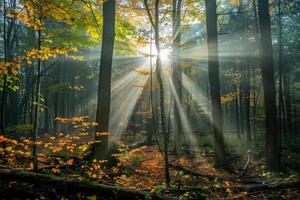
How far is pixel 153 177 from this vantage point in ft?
26.3

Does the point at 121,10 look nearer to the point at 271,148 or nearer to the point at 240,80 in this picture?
the point at 271,148

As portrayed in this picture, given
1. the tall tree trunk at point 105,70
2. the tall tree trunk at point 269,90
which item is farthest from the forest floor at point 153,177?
the tall tree trunk at point 105,70

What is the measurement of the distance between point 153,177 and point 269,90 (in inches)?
237

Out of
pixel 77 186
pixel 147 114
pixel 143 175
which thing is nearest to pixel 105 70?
pixel 143 175

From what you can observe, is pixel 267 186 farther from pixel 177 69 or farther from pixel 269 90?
pixel 177 69

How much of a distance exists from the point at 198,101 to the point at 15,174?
128 ft

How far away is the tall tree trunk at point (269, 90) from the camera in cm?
920

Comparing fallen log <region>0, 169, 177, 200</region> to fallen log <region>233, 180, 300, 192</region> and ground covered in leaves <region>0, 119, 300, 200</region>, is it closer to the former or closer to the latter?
ground covered in leaves <region>0, 119, 300, 200</region>

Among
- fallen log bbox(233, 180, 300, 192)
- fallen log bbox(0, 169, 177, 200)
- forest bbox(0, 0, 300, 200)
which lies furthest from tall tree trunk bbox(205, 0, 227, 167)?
fallen log bbox(0, 169, 177, 200)

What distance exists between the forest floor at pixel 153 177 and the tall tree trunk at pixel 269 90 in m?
0.78

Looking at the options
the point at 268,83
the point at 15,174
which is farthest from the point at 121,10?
the point at 15,174

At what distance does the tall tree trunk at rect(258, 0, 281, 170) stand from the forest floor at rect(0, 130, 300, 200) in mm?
776

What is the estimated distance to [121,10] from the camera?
10.4m

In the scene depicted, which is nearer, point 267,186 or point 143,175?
point 267,186
